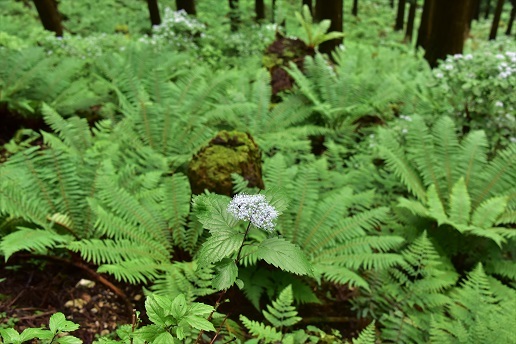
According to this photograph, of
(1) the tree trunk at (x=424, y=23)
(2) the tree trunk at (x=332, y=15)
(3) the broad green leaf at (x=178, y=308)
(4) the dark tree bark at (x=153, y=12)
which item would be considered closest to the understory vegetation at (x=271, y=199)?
(3) the broad green leaf at (x=178, y=308)

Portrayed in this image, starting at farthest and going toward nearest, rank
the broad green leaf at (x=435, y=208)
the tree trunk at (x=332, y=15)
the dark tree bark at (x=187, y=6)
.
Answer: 1. the dark tree bark at (x=187, y=6)
2. the tree trunk at (x=332, y=15)
3. the broad green leaf at (x=435, y=208)

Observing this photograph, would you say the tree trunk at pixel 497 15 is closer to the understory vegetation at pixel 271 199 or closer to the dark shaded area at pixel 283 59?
the dark shaded area at pixel 283 59

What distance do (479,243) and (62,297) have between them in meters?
3.53

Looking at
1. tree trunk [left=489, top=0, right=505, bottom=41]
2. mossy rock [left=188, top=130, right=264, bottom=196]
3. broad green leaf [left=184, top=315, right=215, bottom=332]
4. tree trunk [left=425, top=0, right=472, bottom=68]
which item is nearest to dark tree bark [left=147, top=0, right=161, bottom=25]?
tree trunk [left=425, top=0, right=472, bottom=68]

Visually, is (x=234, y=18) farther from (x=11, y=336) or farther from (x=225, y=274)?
(x=11, y=336)

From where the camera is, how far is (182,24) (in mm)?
9422

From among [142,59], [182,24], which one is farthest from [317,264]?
[182,24]

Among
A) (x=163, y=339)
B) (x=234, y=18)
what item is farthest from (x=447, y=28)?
(x=234, y=18)

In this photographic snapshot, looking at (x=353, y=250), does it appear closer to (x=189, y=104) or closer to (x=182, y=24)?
(x=189, y=104)

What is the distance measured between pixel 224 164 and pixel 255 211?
6.40 ft

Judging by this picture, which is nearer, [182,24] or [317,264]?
[317,264]

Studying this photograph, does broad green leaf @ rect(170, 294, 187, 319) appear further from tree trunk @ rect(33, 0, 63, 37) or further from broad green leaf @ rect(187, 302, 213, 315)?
tree trunk @ rect(33, 0, 63, 37)

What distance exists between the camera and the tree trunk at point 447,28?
666 cm

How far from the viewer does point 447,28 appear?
6992 mm
